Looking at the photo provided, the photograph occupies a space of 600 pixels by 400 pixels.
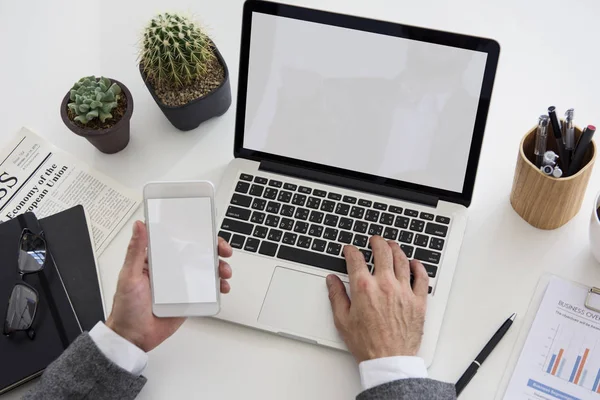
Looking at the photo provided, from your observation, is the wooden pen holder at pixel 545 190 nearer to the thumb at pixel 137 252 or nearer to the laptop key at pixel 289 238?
the laptop key at pixel 289 238

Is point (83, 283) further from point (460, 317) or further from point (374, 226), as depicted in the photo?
point (460, 317)

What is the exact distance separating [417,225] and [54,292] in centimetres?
53

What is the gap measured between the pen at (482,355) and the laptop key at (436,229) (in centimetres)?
15

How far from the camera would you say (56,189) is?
41.8 inches

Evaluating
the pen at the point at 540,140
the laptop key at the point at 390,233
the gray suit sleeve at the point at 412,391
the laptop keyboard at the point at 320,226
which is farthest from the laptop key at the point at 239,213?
the pen at the point at 540,140

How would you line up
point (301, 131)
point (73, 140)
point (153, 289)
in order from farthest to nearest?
point (73, 140) < point (301, 131) < point (153, 289)

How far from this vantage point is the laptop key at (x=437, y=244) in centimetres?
93

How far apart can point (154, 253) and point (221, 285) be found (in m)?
0.10

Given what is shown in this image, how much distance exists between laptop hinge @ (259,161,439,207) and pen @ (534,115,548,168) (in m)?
0.15

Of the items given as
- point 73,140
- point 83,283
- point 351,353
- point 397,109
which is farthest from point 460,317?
point 73,140

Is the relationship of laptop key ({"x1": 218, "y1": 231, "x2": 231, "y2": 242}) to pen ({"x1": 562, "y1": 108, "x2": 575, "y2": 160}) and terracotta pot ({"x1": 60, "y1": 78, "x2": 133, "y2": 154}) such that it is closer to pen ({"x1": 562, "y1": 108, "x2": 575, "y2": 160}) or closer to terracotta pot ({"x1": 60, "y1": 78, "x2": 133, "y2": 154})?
terracotta pot ({"x1": 60, "y1": 78, "x2": 133, "y2": 154})

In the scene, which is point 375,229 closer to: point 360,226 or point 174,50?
point 360,226

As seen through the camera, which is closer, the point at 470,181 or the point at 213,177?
the point at 470,181

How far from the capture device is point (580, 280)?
924mm
